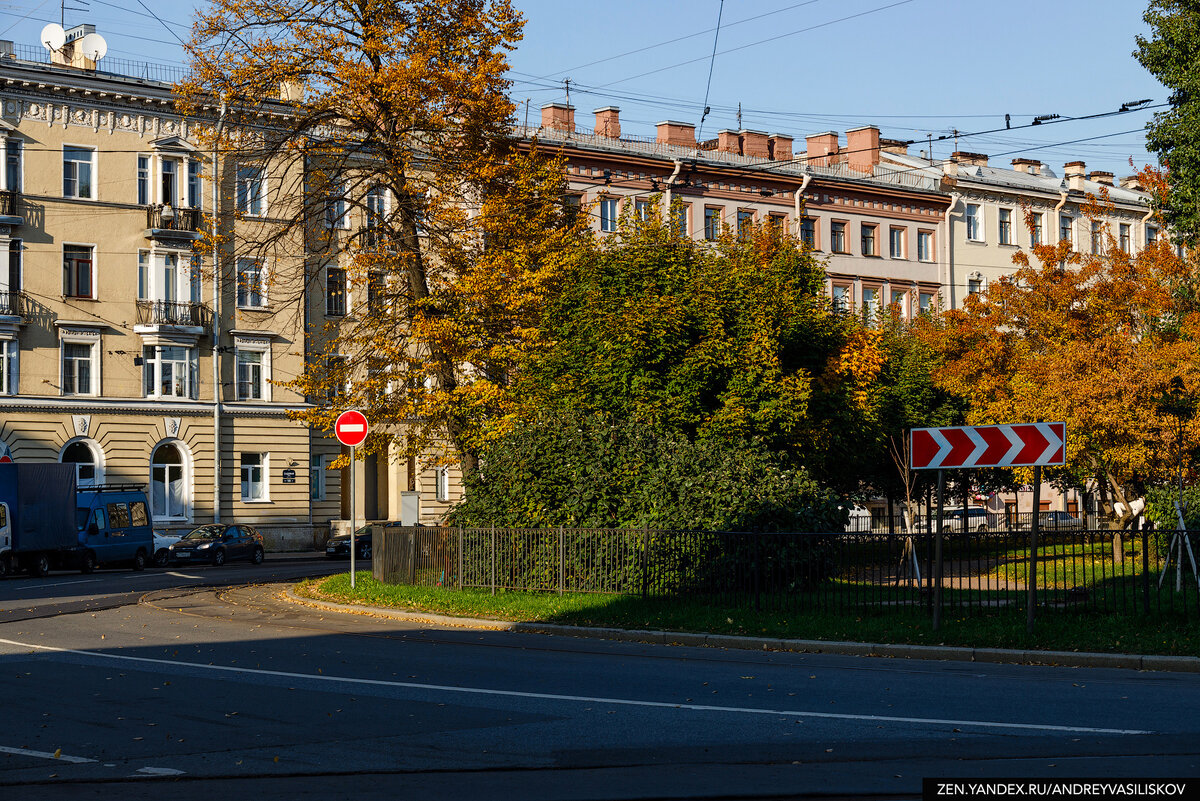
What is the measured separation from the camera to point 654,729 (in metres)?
10.3

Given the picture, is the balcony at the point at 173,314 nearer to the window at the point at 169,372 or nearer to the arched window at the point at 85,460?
the window at the point at 169,372

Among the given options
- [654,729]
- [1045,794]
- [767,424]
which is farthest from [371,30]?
[1045,794]

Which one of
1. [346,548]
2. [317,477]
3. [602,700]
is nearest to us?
[602,700]

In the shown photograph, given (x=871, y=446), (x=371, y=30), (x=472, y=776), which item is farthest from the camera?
(x=871, y=446)

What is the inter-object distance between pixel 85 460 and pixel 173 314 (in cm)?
627

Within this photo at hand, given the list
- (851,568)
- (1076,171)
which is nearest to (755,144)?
(1076,171)

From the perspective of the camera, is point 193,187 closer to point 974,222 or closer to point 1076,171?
point 974,222

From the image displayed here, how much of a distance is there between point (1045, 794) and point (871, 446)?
34.3 m

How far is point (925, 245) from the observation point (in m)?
68.6

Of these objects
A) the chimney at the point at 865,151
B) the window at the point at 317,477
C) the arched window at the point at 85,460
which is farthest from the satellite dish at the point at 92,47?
the chimney at the point at 865,151

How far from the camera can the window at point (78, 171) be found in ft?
163

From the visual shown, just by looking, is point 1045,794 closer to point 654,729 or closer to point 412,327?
point 654,729

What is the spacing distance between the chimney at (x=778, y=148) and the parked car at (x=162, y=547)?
32397mm

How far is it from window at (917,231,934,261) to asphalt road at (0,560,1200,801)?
54.0 metres
